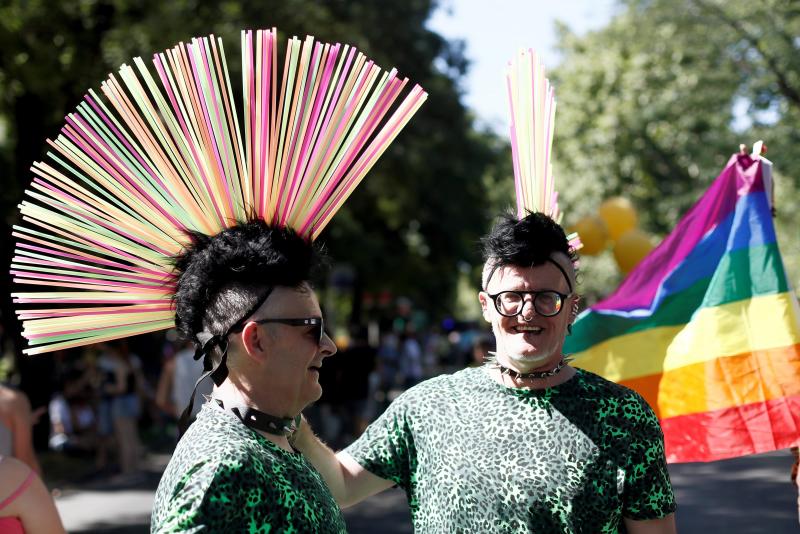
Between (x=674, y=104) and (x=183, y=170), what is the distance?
52.4ft

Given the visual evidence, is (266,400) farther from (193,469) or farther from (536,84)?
(536,84)

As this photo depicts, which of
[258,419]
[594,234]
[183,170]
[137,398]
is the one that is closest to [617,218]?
[594,234]

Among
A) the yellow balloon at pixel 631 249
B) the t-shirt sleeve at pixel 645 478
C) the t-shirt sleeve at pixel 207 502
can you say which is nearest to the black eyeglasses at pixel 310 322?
the t-shirt sleeve at pixel 207 502

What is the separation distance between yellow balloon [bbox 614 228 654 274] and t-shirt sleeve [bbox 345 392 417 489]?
7.87m

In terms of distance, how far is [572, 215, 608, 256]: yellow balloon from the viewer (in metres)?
11.6

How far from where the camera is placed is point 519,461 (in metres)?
2.65

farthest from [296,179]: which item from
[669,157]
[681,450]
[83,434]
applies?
[669,157]

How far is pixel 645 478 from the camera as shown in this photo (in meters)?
2.57

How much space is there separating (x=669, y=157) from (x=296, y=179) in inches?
788

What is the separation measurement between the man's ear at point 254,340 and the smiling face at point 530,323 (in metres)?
0.94

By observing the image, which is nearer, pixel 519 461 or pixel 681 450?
pixel 519 461

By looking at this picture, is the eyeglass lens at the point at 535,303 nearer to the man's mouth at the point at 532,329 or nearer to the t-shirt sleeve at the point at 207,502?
the man's mouth at the point at 532,329

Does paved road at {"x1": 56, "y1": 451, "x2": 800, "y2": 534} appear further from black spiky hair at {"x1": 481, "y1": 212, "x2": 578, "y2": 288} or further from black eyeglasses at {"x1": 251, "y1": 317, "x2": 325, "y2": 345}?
black eyeglasses at {"x1": 251, "y1": 317, "x2": 325, "y2": 345}

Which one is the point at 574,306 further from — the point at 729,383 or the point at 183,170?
the point at 183,170
